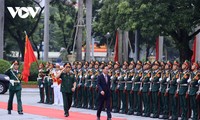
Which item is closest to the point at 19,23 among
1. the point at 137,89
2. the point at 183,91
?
the point at 137,89

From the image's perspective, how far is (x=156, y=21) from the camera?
29109 mm

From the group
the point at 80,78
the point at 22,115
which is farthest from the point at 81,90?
the point at 22,115

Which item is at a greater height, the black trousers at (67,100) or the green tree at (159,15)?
the green tree at (159,15)

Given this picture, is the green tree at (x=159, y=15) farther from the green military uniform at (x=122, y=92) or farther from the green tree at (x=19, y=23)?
the green tree at (x=19, y=23)

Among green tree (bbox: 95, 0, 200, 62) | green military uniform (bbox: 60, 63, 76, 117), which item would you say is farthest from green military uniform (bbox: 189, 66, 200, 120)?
green tree (bbox: 95, 0, 200, 62)

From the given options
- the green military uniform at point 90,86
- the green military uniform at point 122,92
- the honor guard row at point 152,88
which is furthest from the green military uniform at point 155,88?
the green military uniform at point 90,86

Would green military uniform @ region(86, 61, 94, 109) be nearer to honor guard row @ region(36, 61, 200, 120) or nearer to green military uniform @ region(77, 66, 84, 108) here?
honor guard row @ region(36, 61, 200, 120)

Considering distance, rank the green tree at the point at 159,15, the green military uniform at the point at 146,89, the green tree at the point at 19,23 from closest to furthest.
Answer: the green military uniform at the point at 146,89
the green tree at the point at 159,15
the green tree at the point at 19,23

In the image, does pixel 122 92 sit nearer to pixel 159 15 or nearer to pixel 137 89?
pixel 137 89

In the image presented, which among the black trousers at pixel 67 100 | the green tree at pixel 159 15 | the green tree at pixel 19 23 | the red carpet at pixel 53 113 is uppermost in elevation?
the green tree at pixel 19 23

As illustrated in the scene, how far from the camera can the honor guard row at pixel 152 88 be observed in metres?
20.2

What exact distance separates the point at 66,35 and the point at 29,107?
4125 centimetres

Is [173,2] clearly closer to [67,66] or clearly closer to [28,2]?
[67,66]

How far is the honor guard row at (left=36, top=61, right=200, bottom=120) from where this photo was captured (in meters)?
20.2
